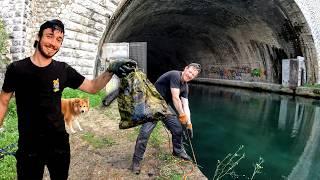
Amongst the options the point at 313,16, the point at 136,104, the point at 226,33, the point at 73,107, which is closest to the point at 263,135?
the point at 73,107

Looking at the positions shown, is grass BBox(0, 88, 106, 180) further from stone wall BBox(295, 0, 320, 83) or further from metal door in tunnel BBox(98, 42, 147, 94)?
stone wall BBox(295, 0, 320, 83)

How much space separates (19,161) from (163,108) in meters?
1.62

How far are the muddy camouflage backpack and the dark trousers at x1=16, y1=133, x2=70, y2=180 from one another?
0.76 metres

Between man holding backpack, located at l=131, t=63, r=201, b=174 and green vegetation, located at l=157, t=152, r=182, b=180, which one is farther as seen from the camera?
man holding backpack, located at l=131, t=63, r=201, b=174

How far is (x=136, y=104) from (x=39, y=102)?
1.07m

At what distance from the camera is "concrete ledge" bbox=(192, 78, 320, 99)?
19.1 metres

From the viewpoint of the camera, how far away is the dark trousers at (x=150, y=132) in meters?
5.30

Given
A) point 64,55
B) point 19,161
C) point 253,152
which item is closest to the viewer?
point 19,161

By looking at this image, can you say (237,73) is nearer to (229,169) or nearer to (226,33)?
(226,33)

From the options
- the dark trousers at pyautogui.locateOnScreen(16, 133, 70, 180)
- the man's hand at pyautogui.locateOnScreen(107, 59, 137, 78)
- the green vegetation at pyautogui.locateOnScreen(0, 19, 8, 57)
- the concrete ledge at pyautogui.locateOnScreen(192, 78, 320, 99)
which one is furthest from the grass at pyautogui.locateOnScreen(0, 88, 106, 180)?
the concrete ledge at pyautogui.locateOnScreen(192, 78, 320, 99)

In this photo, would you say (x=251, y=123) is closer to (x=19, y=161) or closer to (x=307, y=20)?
(x=307, y=20)

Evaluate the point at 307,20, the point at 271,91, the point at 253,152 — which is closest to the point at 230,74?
the point at 271,91

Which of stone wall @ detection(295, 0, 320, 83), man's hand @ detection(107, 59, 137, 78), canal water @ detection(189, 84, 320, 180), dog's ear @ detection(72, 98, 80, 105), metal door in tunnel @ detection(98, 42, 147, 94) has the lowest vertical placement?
canal water @ detection(189, 84, 320, 180)

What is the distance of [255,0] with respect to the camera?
1859 cm
